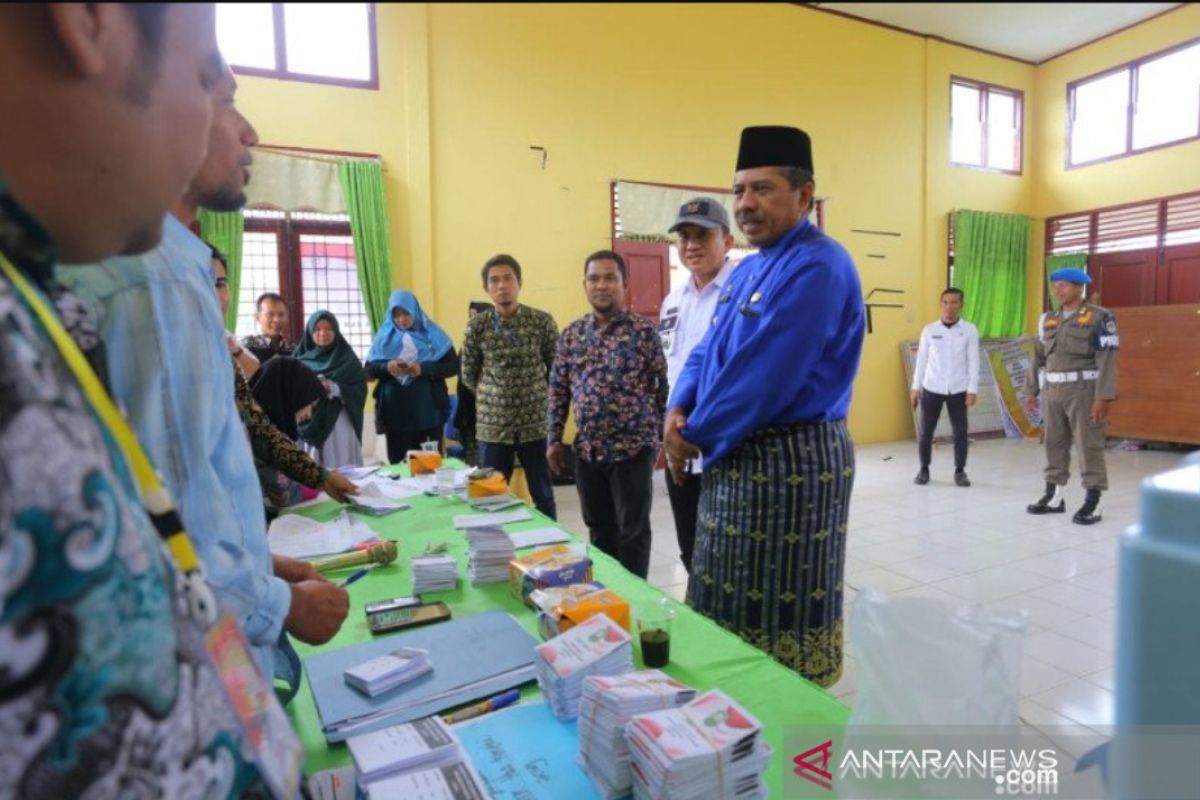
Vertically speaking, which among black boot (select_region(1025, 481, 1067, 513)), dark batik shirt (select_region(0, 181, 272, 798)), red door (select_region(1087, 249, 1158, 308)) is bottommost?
black boot (select_region(1025, 481, 1067, 513))

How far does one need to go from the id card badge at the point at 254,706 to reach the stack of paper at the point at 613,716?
442mm

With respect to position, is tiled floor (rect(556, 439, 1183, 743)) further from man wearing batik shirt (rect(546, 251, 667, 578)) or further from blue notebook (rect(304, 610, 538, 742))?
blue notebook (rect(304, 610, 538, 742))

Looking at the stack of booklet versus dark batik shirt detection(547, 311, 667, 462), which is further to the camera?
dark batik shirt detection(547, 311, 667, 462)

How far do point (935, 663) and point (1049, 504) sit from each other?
4572 mm

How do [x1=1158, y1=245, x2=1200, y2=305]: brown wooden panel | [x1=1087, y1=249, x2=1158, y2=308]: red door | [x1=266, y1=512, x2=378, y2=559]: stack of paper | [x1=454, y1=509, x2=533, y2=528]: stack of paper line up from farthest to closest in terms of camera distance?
[x1=1087, y1=249, x2=1158, y2=308]: red door
[x1=1158, y1=245, x2=1200, y2=305]: brown wooden panel
[x1=454, y1=509, x2=533, y2=528]: stack of paper
[x1=266, y1=512, x2=378, y2=559]: stack of paper

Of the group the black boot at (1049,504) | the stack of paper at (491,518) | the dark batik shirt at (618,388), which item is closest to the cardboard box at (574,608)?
the stack of paper at (491,518)

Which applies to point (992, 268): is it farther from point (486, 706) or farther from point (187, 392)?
point (187, 392)

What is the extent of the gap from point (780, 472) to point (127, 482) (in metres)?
1.30

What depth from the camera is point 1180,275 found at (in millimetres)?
7254

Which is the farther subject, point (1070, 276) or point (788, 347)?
point (1070, 276)

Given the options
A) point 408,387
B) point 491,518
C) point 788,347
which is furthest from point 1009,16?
point 408,387

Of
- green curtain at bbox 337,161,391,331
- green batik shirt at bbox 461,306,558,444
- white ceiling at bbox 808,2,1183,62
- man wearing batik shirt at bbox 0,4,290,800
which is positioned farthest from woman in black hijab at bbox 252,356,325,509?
green curtain at bbox 337,161,391,331

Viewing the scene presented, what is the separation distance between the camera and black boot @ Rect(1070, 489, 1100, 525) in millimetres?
4176

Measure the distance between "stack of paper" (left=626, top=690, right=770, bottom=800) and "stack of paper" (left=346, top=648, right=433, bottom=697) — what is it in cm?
41
